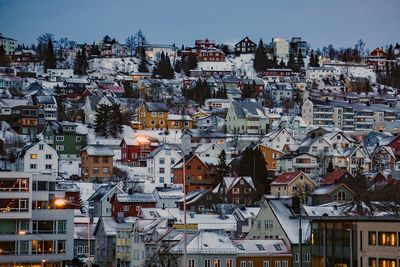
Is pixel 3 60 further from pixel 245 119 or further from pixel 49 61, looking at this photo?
pixel 245 119

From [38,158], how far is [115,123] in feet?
67.3

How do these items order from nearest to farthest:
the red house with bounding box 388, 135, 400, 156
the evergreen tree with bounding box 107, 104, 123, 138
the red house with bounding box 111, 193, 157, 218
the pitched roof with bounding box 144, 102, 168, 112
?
the red house with bounding box 111, 193, 157, 218
the evergreen tree with bounding box 107, 104, 123, 138
the red house with bounding box 388, 135, 400, 156
the pitched roof with bounding box 144, 102, 168, 112

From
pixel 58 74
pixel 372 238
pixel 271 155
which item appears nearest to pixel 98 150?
pixel 271 155

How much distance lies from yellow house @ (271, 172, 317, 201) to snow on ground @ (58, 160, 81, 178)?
19353mm

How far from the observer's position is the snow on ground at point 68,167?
4160 inches

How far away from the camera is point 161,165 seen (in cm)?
10838

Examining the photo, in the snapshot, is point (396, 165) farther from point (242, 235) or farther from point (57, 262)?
point (57, 262)

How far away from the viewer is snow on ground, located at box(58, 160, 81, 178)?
106m

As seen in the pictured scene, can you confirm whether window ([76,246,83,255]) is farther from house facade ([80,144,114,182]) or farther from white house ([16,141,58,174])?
house facade ([80,144,114,182])

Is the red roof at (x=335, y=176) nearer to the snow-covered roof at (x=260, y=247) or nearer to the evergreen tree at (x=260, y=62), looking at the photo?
the snow-covered roof at (x=260, y=247)

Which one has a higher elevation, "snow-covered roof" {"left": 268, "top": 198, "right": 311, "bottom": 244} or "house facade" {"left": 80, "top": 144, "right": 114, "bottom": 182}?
"house facade" {"left": 80, "top": 144, "right": 114, "bottom": 182}

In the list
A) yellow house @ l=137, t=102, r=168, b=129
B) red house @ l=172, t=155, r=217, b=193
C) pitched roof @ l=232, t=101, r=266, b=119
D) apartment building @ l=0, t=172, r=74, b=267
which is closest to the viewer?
apartment building @ l=0, t=172, r=74, b=267

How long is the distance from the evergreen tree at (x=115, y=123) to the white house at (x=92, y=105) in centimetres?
667

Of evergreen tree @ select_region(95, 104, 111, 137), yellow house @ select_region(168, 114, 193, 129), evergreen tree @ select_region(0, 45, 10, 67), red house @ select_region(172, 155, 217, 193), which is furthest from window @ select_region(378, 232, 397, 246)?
evergreen tree @ select_region(0, 45, 10, 67)
